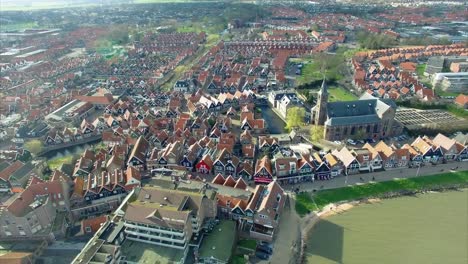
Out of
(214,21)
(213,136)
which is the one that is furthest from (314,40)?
(213,136)

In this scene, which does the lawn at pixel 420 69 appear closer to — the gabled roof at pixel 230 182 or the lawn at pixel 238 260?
the gabled roof at pixel 230 182

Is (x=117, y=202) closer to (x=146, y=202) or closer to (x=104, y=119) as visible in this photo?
(x=146, y=202)

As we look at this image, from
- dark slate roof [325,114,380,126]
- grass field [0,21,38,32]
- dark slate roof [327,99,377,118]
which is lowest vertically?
dark slate roof [325,114,380,126]

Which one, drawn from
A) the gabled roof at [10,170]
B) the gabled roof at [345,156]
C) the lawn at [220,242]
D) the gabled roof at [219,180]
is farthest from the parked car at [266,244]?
the gabled roof at [10,170]

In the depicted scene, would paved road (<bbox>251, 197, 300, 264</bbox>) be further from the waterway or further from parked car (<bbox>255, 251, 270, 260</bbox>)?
the waterway

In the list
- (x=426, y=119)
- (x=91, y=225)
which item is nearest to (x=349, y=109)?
(x=426, y=119)

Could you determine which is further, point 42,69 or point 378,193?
point 42,69

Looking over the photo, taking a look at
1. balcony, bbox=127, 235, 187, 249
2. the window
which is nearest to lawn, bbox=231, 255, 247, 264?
balcony, bbox=127, 235, 187, 249
